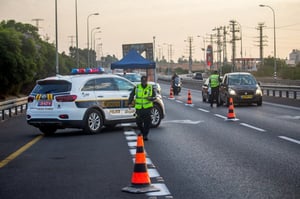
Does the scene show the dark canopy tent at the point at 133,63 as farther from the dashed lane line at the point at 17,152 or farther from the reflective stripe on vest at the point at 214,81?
the dashed lane line at the point at 17,152

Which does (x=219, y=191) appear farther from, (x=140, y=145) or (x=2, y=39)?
(x=2, y=39)

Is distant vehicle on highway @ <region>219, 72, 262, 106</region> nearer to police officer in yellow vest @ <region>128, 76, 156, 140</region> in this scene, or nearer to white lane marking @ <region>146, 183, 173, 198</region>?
police officer in yellow vest @ <region>128, 76, 156, 140</region>

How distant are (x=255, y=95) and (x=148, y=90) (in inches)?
648

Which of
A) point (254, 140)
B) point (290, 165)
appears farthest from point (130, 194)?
point (254, 140)

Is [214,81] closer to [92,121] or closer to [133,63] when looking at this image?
[133,63]

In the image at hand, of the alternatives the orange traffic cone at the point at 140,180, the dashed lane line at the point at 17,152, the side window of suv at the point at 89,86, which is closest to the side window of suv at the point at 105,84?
the side window of suv at the point at 89,86

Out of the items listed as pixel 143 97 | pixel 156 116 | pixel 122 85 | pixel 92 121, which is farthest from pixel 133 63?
pixel 143 97

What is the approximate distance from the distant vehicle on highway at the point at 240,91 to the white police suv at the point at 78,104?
516 inches

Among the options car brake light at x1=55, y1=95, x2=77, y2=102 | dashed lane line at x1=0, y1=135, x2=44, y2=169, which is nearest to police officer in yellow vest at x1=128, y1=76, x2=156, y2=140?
car brake light at x1=55, y1=95, x2=77, y2=102

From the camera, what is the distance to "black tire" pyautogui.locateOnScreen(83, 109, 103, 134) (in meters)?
18.7

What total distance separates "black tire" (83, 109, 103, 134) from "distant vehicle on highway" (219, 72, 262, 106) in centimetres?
1382

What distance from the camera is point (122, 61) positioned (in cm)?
4153

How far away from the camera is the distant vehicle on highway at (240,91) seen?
32250 millimetres

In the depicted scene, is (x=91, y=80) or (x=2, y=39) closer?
(x=91, y=80)
